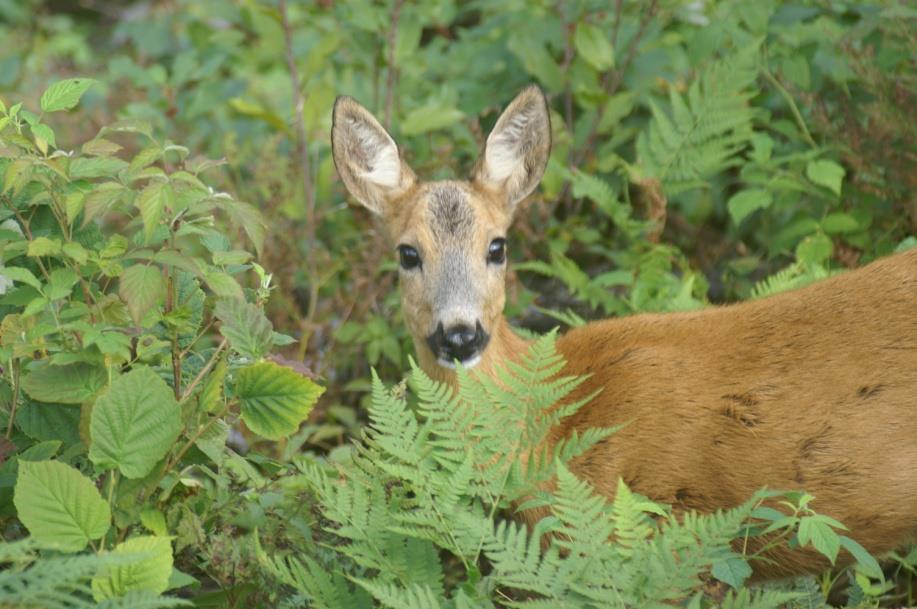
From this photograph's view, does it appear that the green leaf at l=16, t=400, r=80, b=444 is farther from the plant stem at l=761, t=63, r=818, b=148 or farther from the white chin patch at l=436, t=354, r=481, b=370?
the plant stem at l=761, t=63, r=818, b=148

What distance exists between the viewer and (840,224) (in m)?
5.36

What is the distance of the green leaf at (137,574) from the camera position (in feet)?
9.86

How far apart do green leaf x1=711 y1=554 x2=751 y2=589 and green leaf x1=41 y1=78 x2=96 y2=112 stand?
204cm

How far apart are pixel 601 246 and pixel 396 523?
292 centimetres

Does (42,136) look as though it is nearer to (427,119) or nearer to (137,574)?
(137,574)

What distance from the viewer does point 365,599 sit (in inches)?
130

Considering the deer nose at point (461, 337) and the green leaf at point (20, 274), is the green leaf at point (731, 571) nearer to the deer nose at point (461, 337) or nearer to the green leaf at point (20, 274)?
the deer nose at point (461, 337)

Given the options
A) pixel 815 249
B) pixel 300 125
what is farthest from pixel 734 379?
pixel 300 125

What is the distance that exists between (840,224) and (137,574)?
136 inches

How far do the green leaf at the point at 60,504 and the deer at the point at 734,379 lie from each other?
133cm

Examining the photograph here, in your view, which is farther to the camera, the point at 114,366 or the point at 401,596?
the point at 114,366

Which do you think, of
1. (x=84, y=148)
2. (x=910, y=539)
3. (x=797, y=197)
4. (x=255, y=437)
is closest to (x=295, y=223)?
(x=255, y=437)

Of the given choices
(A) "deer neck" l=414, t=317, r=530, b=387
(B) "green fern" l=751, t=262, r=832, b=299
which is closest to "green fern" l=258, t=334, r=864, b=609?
(A) "deer neck" l=414, t=317, r=530, b=387

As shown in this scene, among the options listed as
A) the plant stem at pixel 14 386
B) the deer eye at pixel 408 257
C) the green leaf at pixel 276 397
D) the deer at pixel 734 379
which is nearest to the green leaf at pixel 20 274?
the plant stem at pixel 14 386
